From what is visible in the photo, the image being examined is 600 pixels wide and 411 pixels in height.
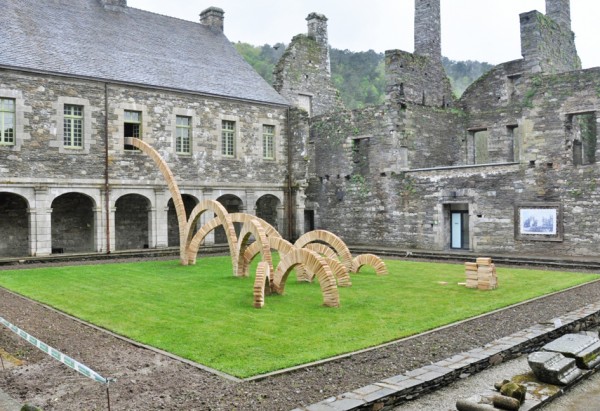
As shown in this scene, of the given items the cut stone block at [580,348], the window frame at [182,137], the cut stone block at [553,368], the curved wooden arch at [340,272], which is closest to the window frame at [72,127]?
the window frame at [182,137]

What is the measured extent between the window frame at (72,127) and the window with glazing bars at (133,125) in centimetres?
175

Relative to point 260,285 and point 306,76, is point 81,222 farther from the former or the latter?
point 260,285

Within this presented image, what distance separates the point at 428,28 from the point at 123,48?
46.3 ft

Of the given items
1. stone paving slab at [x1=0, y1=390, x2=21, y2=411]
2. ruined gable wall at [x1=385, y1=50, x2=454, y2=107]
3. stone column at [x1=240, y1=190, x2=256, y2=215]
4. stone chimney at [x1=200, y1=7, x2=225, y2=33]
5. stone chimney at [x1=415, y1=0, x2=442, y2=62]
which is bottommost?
stone paving slab at [x1=0, y1=390, x2=21, y2=411]

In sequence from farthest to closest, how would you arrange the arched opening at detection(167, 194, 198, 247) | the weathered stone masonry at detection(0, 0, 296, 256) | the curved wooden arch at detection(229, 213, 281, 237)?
the arched opening at detection(167, 194, 198, 247) < the weathered stone masonry at detection(0, 0, 296, 256) < the curved wooden arch at detection(229, 213, 281, 237)

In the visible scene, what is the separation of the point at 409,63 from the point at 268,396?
72.0 ft

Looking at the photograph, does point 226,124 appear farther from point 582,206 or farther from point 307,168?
point 582,206

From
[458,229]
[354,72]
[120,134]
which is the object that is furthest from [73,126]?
[354,72]

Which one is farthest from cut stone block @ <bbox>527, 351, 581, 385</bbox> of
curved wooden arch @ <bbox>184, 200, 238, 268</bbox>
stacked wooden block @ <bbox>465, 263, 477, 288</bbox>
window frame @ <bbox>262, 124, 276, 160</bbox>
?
window frame @ <bbox>262, 124, 276, 160</bbox>

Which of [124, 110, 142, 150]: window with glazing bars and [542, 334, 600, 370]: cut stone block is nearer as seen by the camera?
[542, 334, 600, 370]: cut stone block

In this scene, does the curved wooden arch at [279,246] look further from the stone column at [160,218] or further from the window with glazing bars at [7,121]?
the window with glazing bars at [7,121]

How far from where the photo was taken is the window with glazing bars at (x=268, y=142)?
27.1m

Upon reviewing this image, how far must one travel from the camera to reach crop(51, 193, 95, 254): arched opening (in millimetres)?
23016

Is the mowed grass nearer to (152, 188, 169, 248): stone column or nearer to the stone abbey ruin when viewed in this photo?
the stone abbey ruin
